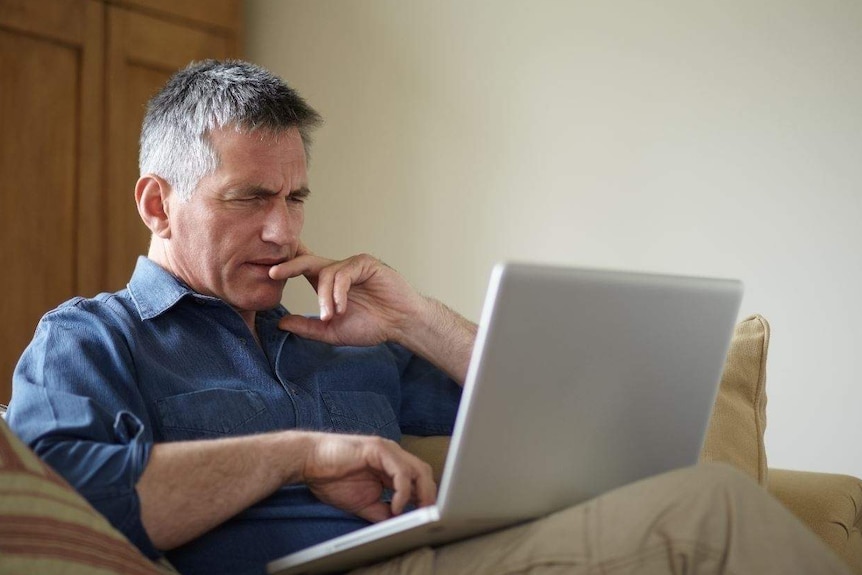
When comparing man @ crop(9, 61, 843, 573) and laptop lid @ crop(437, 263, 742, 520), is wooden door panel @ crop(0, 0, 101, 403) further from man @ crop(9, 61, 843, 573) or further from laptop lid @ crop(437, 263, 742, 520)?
laptop lid @ crop(437, 263, 742, 520)

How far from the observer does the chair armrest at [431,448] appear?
166cm

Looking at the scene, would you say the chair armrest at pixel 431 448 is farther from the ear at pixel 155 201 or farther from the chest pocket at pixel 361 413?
the ear at pixel 155 201

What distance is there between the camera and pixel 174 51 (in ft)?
10.7

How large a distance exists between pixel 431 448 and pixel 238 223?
47cm

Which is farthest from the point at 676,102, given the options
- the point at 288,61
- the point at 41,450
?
the point at 41,450

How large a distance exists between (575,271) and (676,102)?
1.95m

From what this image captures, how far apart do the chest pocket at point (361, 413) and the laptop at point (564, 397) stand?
1.36ft

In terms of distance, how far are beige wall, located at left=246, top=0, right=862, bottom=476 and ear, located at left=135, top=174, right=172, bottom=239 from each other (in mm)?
1555

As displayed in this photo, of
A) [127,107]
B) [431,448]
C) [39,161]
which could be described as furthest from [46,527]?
[127,107]

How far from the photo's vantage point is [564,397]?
1.07m

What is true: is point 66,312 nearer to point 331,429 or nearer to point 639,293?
point 331,429

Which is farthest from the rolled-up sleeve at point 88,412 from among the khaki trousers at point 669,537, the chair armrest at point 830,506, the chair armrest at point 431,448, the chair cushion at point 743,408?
the chair armrest at point 830,506

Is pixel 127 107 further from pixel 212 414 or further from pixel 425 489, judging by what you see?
pixel 425 489

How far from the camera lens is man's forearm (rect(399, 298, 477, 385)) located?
1722 millimetres
